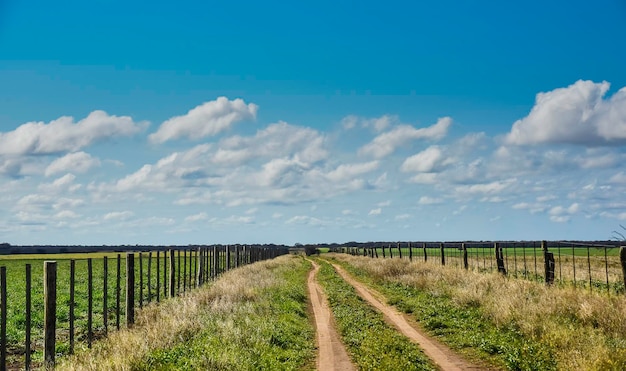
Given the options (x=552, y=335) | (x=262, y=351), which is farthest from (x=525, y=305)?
(x=262, y=351)

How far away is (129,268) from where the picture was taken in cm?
1691

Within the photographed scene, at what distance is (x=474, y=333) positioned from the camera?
15.3 m

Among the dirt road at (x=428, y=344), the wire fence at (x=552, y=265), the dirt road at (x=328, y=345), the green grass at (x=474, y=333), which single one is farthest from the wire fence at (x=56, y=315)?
the wire fence at (x=552, y=265)

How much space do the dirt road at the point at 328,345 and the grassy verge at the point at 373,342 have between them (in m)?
0.21

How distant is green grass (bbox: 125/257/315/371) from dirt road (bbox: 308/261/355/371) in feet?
0.83

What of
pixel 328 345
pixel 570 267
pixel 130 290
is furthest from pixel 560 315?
pixel 570 267

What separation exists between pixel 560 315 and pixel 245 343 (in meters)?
8.85

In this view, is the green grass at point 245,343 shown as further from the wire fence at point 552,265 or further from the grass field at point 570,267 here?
the wire fence at point 552,265

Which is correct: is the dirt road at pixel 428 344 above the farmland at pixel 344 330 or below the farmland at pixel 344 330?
below

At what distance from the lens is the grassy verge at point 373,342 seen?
38.7 feet

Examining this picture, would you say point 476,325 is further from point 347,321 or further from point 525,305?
point 347,321

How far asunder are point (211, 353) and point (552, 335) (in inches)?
316

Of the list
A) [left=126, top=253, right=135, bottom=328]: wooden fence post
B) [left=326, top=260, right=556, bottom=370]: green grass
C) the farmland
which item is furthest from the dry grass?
[left=126, top=253, right=135, bottom=328]: wooden fence post

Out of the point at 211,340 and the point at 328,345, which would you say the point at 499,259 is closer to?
the point at 328,345
